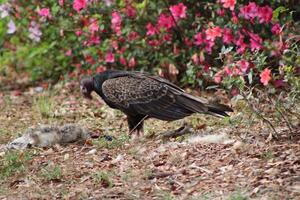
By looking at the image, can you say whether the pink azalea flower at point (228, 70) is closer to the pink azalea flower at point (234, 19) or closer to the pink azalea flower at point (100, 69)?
the pink azalea flower at point (234, 19)


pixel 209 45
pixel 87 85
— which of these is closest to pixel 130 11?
pixel 209 45

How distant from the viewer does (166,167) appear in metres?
5.74

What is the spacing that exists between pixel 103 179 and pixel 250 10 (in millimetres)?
3195

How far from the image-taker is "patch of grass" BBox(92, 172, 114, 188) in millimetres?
5504

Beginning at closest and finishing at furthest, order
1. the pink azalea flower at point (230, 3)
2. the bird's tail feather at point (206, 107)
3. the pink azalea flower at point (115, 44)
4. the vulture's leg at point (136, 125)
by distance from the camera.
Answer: the bird's tail feather at point (206, 107), the vulture's leg at point (136, 125), the pink azalea flower at point (230, 3), the pink azalea flower at point (115, 44)

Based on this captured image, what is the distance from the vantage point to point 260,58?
5820 mm

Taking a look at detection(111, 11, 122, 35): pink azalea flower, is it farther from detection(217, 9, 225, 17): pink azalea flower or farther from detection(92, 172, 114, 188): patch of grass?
detection(92, 172, 114, 188): patch of grass

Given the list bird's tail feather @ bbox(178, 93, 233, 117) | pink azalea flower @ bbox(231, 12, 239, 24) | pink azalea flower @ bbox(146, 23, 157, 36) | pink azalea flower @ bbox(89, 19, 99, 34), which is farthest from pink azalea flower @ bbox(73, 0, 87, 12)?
bird's tail feather @ bbox(178, 93, 233, 117)

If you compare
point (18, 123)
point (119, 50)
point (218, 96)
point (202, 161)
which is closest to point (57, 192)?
point (202, 161)

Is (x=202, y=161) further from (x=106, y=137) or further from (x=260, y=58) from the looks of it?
(x=106, y=137)

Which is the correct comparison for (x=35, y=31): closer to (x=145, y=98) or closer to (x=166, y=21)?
(x=166, y=21)

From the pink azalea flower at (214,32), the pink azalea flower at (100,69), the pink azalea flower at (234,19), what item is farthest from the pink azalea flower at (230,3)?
the pink azalea flower at (100,69)

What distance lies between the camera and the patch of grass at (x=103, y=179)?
5.50 m

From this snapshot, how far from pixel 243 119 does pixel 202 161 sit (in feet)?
2.91
